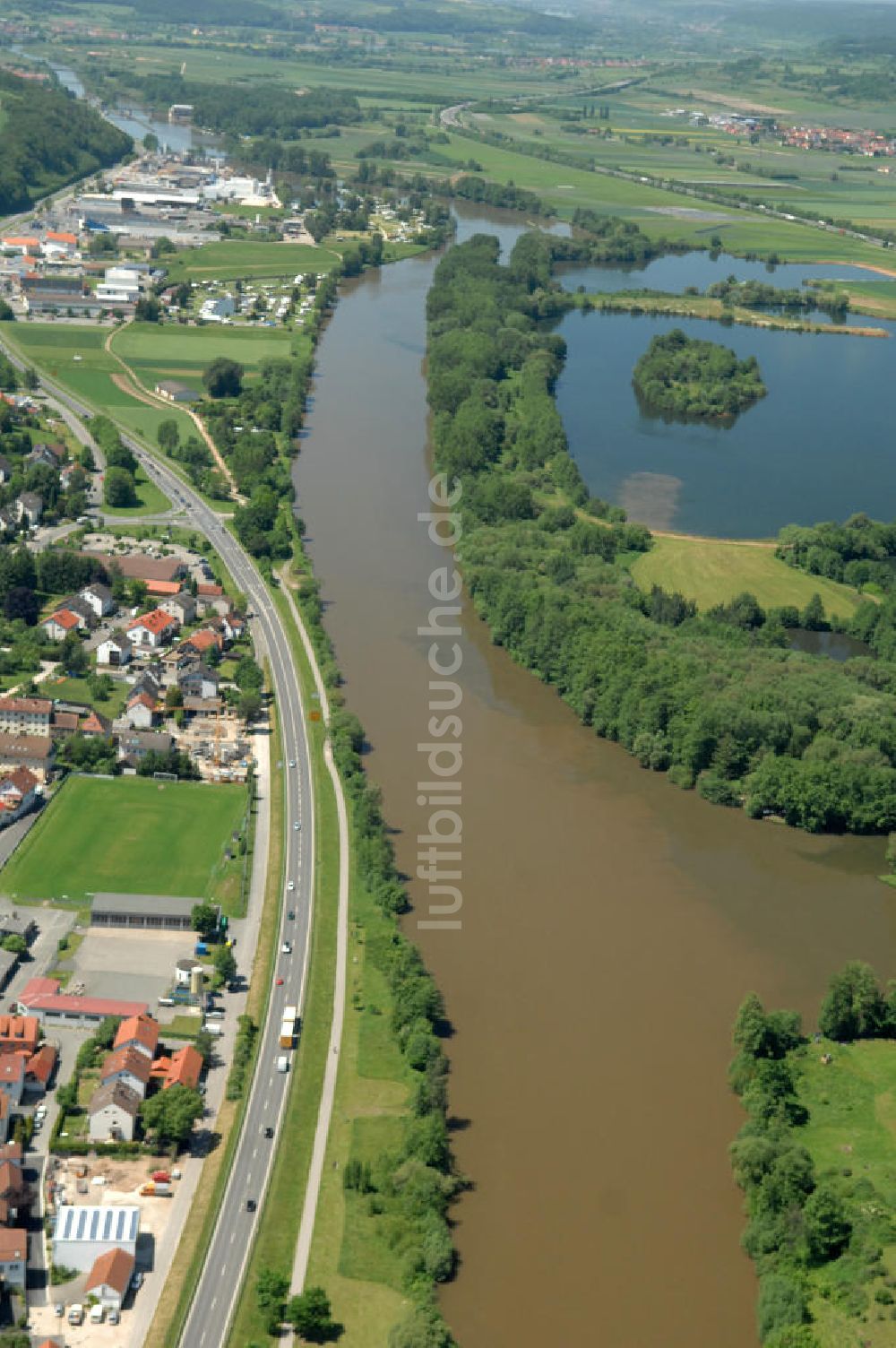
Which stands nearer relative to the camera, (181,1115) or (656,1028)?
(181,1115)

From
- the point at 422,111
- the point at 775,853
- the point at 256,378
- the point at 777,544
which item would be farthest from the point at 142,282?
the point at 422,111

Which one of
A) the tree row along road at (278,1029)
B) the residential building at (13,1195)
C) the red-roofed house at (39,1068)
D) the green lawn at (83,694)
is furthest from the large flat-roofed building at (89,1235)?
the green lawn at (83,694)

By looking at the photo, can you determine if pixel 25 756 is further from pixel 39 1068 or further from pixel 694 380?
pixel 694 380

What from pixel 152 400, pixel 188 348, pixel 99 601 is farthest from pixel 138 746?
pixel 188 348

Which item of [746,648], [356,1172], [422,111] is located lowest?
[356,1172]

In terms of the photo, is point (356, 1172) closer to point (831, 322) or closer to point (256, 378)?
point (256, 378)

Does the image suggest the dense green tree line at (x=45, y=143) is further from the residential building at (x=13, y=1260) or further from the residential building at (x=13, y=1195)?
the residential building at (x=13, y=1260)

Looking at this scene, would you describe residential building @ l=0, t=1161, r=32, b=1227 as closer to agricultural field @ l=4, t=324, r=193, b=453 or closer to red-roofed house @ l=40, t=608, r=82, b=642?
red-roofed house @ l=40, t=608, r=82, b=642

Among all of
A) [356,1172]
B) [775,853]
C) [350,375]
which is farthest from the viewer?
[350,375]
